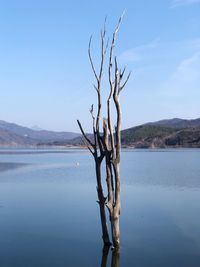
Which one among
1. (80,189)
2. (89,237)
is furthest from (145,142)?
(89,237)

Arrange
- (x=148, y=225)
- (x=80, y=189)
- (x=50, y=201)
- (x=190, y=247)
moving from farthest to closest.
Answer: (x=80, y=189) → (x=50, y=201) → (x=148, y=225) → (x=190, y=247)

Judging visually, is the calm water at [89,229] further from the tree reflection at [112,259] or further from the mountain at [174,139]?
the mountain at [174,139]

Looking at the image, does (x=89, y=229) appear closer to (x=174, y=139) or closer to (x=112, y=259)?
(x=112, y=259)

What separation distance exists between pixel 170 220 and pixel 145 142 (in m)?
180

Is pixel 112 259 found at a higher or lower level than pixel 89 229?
lower

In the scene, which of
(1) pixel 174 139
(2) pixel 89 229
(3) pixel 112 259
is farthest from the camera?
(1) pixel 174 139

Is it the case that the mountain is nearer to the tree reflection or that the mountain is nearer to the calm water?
the calm water

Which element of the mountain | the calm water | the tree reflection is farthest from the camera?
the mountain

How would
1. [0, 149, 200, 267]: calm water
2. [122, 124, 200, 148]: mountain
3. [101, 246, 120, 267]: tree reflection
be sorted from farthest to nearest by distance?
[122, 124, 200, 148]: mountain < [0, 149, 200, 267]: calm water < [101, 246, 120, 267]: tree reflection

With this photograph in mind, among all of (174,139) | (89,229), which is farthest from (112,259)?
(174,139)

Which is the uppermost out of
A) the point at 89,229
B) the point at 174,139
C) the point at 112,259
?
the point at 174,139

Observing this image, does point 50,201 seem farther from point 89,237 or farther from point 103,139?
point 103,139

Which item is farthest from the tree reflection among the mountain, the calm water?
the mountain

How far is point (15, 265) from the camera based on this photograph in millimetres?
11281
